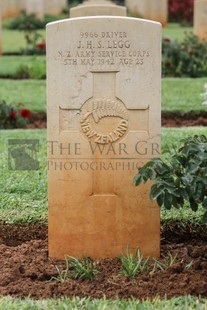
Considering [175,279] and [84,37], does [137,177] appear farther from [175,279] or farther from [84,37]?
[84,37]

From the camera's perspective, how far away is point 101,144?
180 inches

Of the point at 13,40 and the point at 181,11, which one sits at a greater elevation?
the point at 181,11

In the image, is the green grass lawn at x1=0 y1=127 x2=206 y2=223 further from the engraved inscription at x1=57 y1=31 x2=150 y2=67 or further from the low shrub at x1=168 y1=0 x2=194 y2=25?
the low shrub at x1=168 y1=0 x2=194 y2=25

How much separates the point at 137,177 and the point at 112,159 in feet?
1.25

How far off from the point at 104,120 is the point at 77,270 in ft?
2.75

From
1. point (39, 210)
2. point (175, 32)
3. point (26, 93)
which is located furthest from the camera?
point (175, 32)

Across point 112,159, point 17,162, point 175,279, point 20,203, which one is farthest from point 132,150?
point 17,162

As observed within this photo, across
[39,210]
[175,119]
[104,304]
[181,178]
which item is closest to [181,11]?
[175,119]

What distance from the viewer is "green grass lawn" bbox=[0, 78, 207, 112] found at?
10133 mm

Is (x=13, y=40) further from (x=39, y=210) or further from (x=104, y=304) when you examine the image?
(x=104, y=304)

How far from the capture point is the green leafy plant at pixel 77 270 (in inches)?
171

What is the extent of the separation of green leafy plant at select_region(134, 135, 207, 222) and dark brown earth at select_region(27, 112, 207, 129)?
528 centimetres

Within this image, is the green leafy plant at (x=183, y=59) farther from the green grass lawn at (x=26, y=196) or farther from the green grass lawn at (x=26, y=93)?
the green grass lawn at (x=26, y=196)

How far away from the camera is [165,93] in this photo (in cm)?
1115
